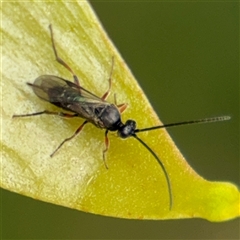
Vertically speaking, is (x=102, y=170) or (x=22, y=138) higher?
(x=22, y=138)

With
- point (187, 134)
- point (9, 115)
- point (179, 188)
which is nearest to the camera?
point (179, 188)

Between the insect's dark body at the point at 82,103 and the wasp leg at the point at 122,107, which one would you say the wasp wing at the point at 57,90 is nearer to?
the insect's dark body at the point at 82,103

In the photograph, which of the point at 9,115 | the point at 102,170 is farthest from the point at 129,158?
the point at 9,115

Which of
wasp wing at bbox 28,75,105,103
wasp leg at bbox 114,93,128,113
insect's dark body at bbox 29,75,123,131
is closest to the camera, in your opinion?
wasp leg at bbox 114,93,128,113

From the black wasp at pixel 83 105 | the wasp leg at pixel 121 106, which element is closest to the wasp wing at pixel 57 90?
the black wasp at pixel 83 105

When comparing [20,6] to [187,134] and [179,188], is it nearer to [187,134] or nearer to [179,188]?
[179,188]

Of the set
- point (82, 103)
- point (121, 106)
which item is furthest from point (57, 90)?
point (121, 106)

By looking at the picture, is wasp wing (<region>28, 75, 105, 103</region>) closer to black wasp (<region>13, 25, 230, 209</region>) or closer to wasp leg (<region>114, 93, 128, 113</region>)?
black wasp (<region>13, 25, 230, 209</region>)

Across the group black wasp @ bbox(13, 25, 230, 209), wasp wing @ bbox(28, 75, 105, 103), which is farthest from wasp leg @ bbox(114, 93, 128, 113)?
wasp wing @ bbox(28, 75, 105, 103)
